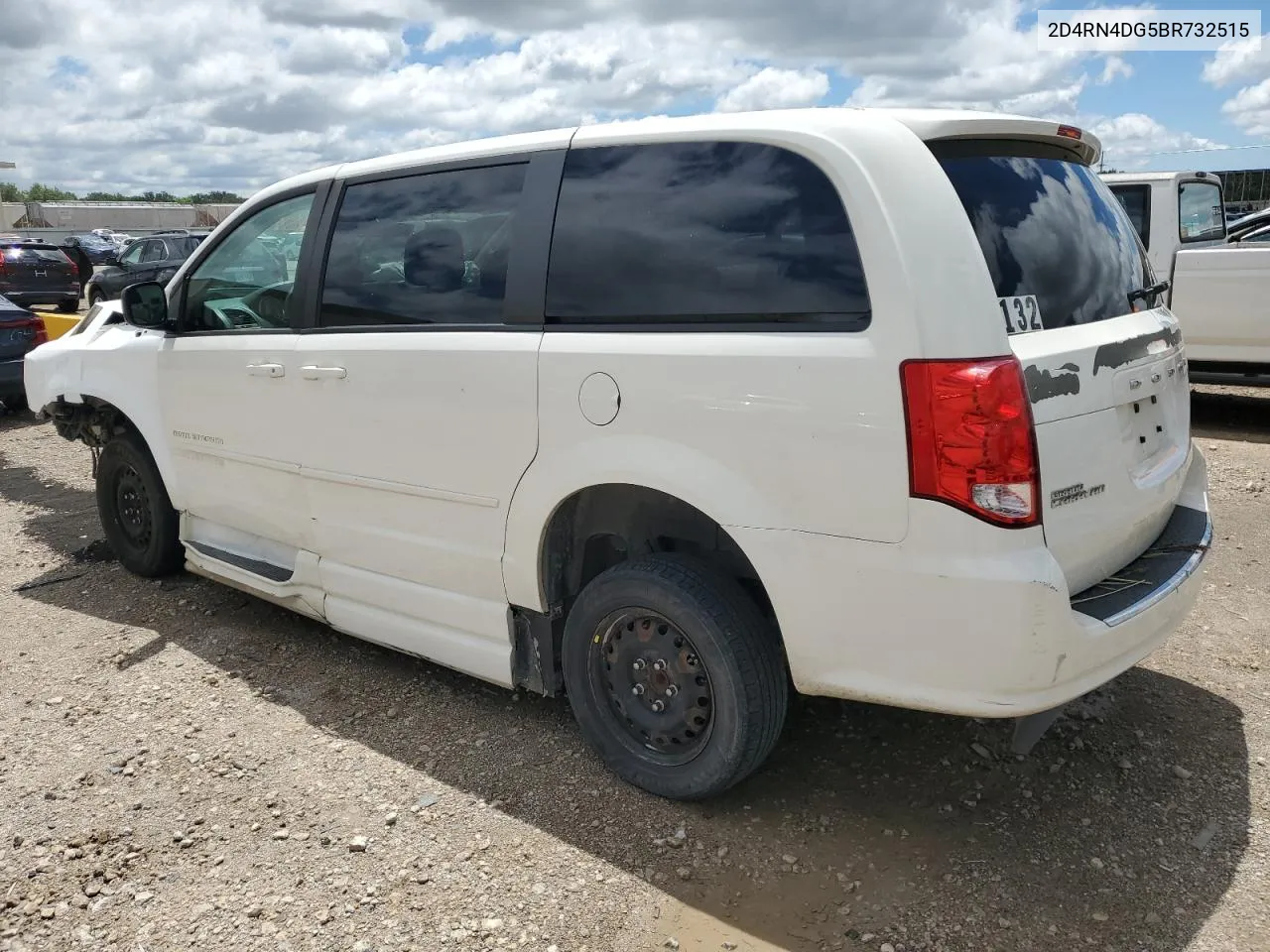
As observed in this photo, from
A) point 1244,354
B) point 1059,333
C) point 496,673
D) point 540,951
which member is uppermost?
point 1059,333

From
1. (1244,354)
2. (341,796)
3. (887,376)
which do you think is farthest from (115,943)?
(1244,354)

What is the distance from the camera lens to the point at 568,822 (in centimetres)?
314

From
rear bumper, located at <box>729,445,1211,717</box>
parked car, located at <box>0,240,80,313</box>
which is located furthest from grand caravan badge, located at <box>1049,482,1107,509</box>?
parked car, located at <box>0,240,80,313</box>

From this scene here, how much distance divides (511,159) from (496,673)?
5.80ft

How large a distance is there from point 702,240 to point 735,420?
21.6 inches

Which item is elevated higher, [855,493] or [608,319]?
[608,319]

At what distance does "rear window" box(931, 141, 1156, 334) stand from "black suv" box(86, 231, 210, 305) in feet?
65.4

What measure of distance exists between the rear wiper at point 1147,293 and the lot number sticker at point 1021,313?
0.64 meters

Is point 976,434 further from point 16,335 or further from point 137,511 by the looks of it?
point 16,335

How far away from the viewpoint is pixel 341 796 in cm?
334

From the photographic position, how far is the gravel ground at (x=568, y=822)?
2.69 m

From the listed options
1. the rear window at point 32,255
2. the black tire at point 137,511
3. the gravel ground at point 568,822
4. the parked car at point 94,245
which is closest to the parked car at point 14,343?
the black tire at point 137,511

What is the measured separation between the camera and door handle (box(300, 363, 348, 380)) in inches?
147

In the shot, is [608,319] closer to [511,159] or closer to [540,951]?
[511,159]
